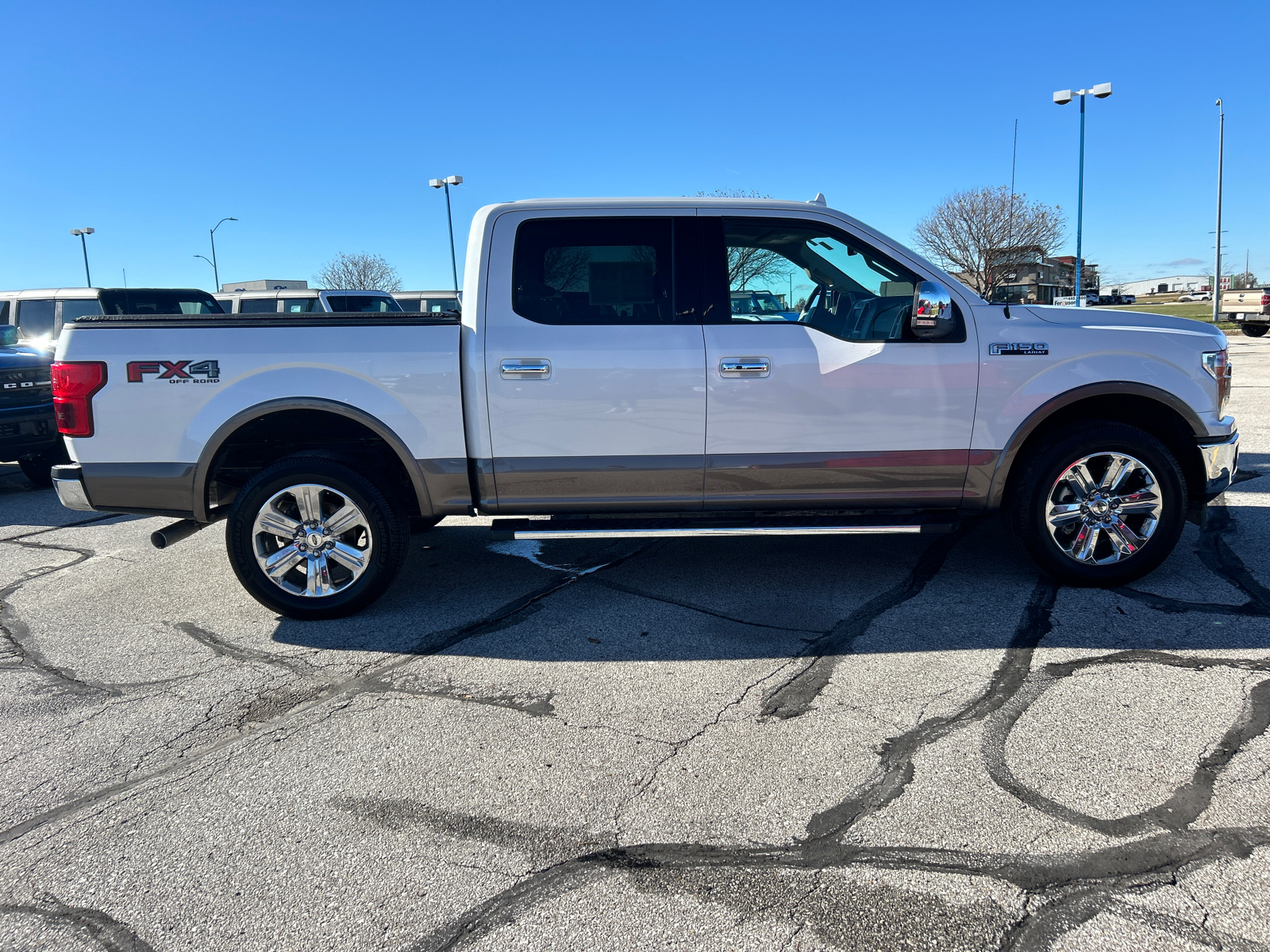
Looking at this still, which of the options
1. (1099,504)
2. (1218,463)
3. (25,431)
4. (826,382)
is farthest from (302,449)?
(25,431)

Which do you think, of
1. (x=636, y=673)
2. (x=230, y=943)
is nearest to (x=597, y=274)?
(x=636, y=673)

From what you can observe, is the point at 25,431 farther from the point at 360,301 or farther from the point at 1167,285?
the point at 1167,285

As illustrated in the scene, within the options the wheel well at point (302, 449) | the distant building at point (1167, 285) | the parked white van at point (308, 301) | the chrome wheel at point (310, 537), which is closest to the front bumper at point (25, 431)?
the wheel well at point (302, 449)

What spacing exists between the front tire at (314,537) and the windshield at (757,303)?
6.75 feet

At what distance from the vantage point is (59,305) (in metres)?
13.9

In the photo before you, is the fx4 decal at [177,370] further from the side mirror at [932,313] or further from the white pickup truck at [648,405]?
the side mirror at [932,313]

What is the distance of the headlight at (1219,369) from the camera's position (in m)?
4.58

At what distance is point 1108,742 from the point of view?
3125 mm

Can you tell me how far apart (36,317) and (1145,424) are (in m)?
15.5

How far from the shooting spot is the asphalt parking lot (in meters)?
2.31

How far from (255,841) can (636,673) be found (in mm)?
1675

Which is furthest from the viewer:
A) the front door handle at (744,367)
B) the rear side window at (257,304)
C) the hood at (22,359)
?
the rear side window at (257,304)

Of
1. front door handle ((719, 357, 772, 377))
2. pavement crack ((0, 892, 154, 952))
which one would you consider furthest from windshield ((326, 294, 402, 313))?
pavement crack ((0, 892, 154, 952))

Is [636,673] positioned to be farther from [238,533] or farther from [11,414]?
[11,414]
